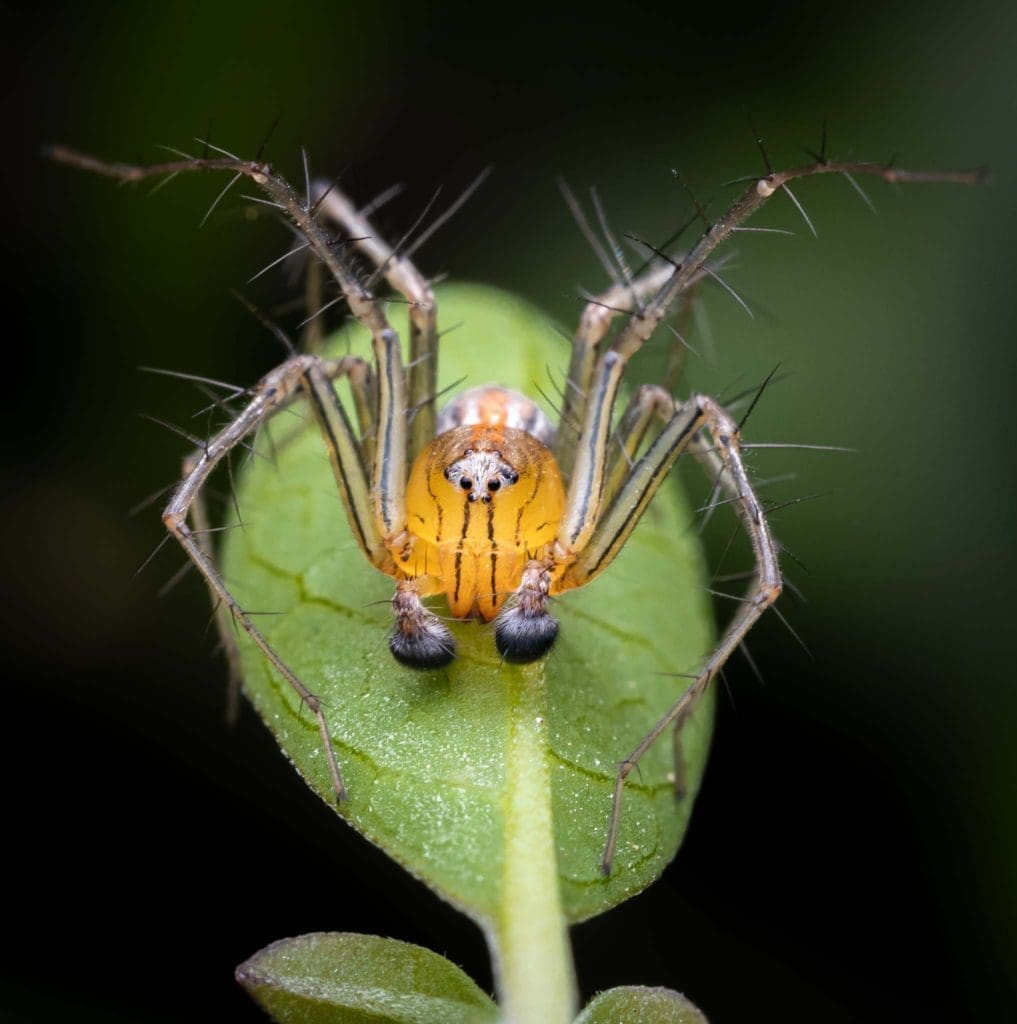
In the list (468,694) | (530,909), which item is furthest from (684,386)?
(530,909)

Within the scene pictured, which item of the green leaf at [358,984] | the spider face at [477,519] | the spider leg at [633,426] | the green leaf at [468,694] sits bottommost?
the green leaf at [358,984]

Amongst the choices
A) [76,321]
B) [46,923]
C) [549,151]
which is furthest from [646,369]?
[46,923]

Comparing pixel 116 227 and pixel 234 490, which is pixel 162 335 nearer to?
pixel 116 227

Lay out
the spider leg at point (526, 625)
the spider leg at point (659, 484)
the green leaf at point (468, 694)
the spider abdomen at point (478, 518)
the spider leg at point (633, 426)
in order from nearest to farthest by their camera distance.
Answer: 1. the green leaf at point (468, 694)
2. the spider leg at point (526, 625)
3. the spider leg at point (659, 484)
4. the spider abdomen at point (478, 518)
5. the spider leg at point (633, 426)

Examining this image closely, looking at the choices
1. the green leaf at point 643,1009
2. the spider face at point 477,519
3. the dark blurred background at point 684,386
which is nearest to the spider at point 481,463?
the spider face at point 477,519

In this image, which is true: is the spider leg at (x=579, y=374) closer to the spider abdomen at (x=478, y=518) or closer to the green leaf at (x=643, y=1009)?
the spider abdomen at (x=478, y=518)

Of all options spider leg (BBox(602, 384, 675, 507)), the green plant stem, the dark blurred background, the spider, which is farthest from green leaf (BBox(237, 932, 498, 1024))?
spider leg (BBox(602, 384, 675, 507))

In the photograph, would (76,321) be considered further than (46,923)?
Yes
